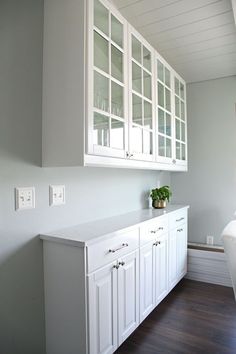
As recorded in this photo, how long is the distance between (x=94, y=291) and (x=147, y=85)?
1552 millimetres

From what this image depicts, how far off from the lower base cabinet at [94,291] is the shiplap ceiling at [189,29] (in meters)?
1.51

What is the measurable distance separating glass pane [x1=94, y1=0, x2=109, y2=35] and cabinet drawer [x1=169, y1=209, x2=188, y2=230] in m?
1.63

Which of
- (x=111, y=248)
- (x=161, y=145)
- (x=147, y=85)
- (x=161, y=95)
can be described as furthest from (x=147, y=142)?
(x=111, y=248)

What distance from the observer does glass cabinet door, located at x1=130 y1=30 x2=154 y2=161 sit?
181 centimetres

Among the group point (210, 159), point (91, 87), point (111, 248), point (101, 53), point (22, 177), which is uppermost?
point (101, 53)

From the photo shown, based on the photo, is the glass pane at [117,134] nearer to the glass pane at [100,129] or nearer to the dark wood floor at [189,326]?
the glass pane at [100,129]

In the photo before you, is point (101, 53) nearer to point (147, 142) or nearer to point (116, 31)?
point (116, 31)

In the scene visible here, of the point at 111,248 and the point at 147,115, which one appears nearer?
the point at 111,248

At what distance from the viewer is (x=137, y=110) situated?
1.87 m

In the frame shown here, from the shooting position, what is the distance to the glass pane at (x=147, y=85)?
1.99 m

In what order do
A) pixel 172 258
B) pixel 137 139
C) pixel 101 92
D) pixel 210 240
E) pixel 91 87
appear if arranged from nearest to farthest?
pixel 91 87
pixel 101 92
pixel 137 139
pixel 172 258
pixel 210 240

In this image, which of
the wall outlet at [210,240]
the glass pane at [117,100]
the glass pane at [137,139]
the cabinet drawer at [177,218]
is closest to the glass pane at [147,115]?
the glass pane at [137,139]

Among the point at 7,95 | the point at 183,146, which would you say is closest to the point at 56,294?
the point at 7,95

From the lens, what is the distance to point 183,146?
2914 mm
